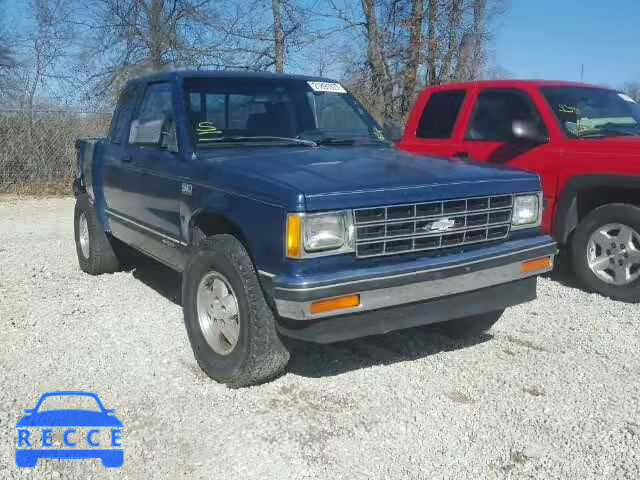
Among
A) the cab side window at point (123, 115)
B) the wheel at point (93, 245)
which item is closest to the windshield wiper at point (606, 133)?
the cab side window at point (123, 115)

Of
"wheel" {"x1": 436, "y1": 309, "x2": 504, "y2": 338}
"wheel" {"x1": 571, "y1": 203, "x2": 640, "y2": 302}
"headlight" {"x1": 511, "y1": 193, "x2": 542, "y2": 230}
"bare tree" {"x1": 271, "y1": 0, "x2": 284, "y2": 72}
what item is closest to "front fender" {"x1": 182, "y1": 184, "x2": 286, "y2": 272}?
"headlight" {"x1": 511, "y1": 193, "x2": 542, "y2": 230}

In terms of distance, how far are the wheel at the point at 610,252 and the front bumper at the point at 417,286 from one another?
1776mm

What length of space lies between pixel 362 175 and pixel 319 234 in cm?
51

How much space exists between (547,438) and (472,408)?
0.44 meters

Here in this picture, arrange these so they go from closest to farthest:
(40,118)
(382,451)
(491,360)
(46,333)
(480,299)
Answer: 1. (382,451)
2. (480,299)
3. (491,360)
4. (46,333)
5. (40,118)

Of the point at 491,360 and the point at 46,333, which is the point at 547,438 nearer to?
the point at 491,360

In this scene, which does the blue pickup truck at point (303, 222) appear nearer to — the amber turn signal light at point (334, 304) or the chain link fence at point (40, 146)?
the amber turn signal light at point (334, 304)

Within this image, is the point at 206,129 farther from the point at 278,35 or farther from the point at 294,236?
the point at 278,35

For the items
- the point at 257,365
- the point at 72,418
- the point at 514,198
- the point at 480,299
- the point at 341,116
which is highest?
the point at 341,116

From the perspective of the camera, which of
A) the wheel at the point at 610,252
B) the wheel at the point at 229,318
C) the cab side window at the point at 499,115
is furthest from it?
the cab side window at the point at 499,115

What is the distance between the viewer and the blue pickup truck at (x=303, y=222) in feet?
10.6

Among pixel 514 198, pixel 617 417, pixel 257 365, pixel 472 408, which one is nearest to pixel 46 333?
pixel 257 365

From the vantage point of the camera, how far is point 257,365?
3.54 meters

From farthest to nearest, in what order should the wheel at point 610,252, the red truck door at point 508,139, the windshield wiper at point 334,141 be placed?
the red truck door at point 508,139 < the wheel at point 610,252 < the windshield wiper at point 334,141
